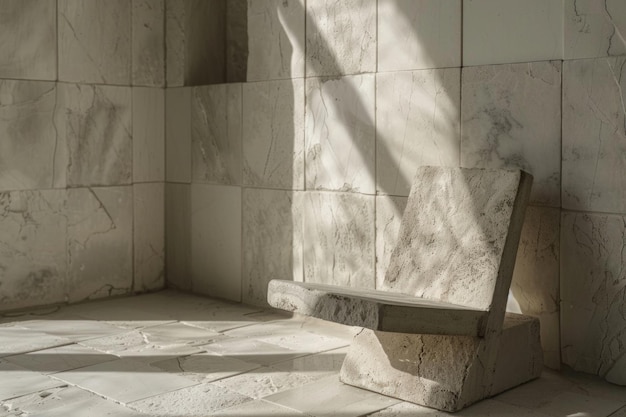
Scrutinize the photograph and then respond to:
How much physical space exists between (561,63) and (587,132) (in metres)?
0.39

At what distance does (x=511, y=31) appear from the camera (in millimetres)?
4527

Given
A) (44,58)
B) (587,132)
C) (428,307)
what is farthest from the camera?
(44,58)

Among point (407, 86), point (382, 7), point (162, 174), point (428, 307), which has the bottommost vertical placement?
point (428, 307)

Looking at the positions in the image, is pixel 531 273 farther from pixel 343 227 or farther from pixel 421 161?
pixel 343 227

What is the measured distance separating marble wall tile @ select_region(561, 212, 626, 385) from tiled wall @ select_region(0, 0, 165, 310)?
3.53 metres

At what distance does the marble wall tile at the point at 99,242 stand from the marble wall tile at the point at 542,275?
10.7 feet

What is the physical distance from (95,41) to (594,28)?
370 cm

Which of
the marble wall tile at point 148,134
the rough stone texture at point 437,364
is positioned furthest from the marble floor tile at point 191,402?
the marble wall tile at point 148,134

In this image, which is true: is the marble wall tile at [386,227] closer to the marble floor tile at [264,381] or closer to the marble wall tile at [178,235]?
the marble floor tile at [264,381]

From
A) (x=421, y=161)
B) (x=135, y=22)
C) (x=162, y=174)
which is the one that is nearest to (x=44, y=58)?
(x=135, y=22)

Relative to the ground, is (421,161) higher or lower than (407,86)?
lower

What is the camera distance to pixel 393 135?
5.13 meters

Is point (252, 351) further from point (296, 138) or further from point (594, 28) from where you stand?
point (594, 28)

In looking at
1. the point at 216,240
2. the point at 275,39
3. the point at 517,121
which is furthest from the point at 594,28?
the point at 216,240
